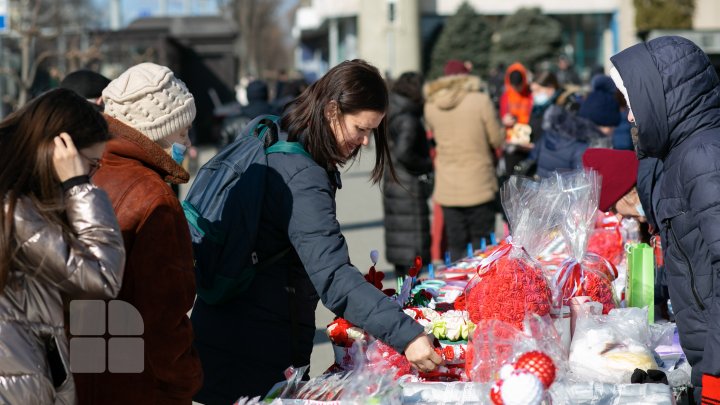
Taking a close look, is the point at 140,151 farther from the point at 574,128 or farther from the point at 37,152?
the point at 574,128

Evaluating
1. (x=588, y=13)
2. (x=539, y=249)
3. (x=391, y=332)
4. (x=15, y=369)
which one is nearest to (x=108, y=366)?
(x=15, y=369)

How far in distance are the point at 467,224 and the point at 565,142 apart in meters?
1.54

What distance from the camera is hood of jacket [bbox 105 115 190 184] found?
3074mm

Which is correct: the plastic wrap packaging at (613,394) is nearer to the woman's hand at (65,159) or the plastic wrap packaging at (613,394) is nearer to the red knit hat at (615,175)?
the woman's hand at (65,159)

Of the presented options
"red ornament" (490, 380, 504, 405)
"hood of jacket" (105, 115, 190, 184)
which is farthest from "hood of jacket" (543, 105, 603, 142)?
"red ornament" (490, 380, 504, 405)

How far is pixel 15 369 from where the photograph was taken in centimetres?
258

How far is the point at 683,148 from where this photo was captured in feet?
10.5

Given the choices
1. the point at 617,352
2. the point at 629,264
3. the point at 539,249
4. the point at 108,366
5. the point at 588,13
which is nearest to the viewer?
the point at 108,366

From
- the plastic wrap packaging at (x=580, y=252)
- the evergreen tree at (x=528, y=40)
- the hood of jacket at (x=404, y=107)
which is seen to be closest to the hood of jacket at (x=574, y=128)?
the hood of jacket at (x=404, y=107)

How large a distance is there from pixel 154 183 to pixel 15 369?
69 centimetres

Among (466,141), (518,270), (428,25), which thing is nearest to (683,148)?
(518,270)

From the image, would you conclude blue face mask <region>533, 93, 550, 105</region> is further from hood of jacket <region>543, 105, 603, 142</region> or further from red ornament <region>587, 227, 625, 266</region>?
red ornament <region>587, 227, 625, 266</region>

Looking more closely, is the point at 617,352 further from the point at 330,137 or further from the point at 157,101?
the point at 157,101

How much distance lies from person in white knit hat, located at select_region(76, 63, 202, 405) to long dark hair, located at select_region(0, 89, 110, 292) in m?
0.31
